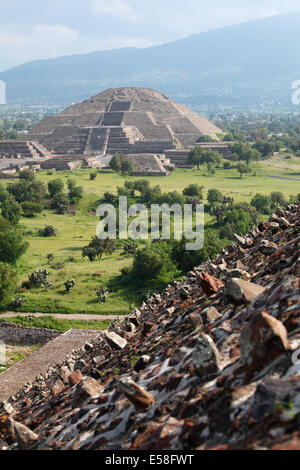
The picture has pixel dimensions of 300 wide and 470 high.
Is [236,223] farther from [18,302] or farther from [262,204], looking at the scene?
[18,302]

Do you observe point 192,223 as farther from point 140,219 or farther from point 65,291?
point 65,291

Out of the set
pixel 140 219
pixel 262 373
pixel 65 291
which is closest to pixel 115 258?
pixel 65 291

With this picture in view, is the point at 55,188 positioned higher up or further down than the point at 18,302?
higher up

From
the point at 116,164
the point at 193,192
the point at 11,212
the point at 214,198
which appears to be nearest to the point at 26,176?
the point at 116,164

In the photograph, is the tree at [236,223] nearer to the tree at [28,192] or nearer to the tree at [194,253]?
the tree at [194,253]

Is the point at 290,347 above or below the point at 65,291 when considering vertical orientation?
above

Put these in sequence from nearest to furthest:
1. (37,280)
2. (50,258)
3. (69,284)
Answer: (69,284)
(37,280)
(50,258)

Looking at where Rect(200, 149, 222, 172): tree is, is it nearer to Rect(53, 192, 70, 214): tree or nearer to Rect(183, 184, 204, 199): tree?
Rect(183, 184, 204, 199): tree
